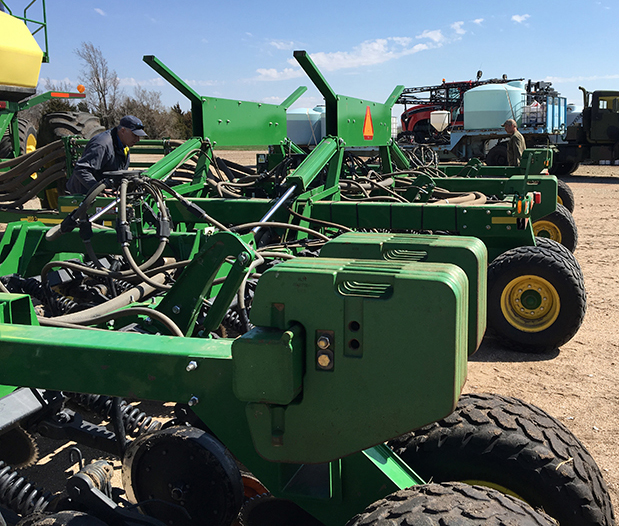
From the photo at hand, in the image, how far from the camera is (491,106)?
2017 cm

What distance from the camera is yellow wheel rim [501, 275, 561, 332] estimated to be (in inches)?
194

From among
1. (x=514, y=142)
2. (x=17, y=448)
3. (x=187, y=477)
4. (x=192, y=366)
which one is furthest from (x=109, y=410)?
(x=514, y=142)

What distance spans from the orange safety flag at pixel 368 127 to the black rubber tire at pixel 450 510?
673 centimetres

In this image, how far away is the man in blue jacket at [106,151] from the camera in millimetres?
5652

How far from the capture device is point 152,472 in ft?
6.94

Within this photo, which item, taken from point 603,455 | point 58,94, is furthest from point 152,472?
point 58,94

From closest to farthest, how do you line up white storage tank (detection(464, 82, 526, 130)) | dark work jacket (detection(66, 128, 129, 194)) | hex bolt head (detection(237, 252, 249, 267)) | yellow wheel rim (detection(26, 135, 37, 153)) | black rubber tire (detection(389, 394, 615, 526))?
black rubber tire (detection(389, 394, 615, 526)) → hex bolt head (detection(237, 252, 249, 267)) → dark work jacket (detection(66, 128, 129, 194)) → yellow wheel rim (detection(26, 135, 37, 153)) → white storage tank (detection(464, 82, 526, 130))

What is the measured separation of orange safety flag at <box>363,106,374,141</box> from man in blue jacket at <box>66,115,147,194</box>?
318 cm

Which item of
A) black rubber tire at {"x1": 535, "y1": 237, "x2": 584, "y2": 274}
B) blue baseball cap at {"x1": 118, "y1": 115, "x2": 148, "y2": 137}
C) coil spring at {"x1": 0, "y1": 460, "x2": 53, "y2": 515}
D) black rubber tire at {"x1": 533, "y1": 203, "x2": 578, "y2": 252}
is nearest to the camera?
coil spring at {"x1": 0, "y1": 460, "x2": 53, "y2": 515}

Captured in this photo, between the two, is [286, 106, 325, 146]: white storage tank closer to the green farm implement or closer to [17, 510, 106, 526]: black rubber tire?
the green farm implement

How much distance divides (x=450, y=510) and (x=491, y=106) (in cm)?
2025

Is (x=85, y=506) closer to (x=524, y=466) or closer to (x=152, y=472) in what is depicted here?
(x=152, y=472)

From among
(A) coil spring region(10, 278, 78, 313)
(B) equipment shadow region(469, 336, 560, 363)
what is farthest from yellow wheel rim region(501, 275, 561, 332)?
(A) coil spring region(10, 278, 78, 313)

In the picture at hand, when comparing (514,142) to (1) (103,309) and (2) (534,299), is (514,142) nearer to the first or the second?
(2) (534,299)
